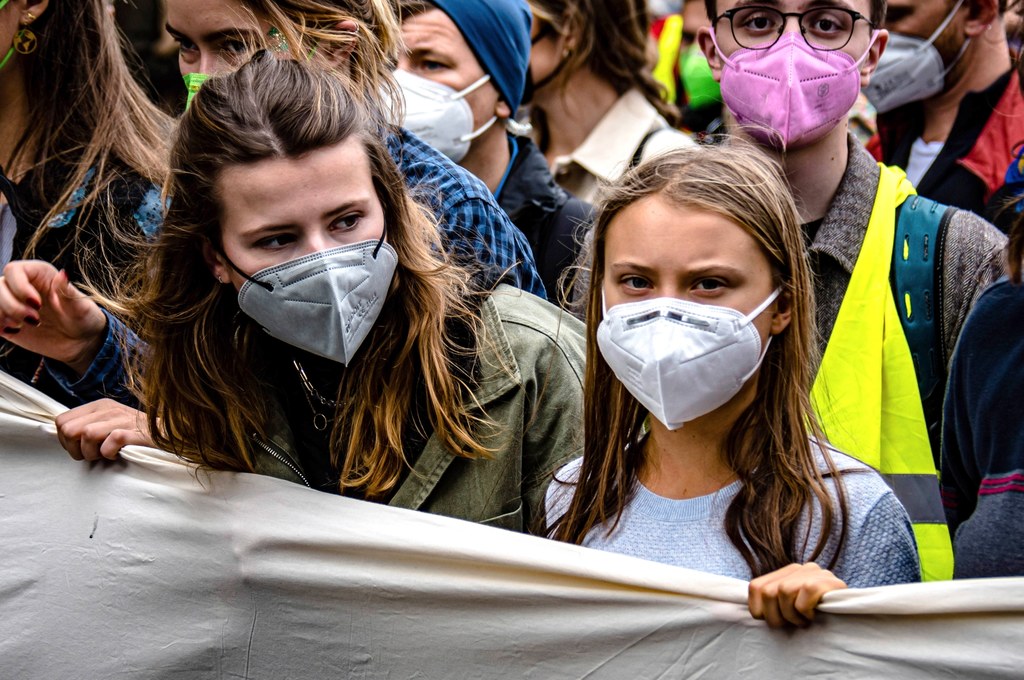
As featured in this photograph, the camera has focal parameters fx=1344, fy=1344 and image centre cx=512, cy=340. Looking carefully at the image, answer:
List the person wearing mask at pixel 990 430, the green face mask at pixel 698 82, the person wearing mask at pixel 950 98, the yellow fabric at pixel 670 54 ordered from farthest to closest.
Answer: the yellow fabric at pixel 670 54 → the green face mask at pixel 698 82 → the person wearing mask at pixel 950 98 → the person wearing mask at pixel 990 430

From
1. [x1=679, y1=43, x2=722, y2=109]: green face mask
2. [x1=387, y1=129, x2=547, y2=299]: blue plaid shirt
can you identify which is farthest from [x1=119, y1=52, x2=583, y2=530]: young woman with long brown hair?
[x1=679, y1=43, x2=722, y2=109]: green face mask

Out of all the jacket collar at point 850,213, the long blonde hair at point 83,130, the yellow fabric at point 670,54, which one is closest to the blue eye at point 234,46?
the long blonde hair at point 83,130

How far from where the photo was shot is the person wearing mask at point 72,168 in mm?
3039

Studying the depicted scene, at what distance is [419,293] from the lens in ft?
8.80

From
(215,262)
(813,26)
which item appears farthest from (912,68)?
(215,262)

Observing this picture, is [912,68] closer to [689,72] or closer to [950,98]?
[950,98]

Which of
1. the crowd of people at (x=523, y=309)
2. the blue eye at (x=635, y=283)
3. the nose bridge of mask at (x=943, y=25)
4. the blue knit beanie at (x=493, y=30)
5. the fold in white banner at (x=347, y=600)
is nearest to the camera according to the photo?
the fold in white banner at (x=347, y=600)

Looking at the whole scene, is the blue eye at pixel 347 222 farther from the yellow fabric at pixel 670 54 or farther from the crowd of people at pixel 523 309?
the yellow fabric at pixel 670 54

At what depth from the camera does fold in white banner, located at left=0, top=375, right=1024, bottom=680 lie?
77.8 inches

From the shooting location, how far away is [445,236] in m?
2.92

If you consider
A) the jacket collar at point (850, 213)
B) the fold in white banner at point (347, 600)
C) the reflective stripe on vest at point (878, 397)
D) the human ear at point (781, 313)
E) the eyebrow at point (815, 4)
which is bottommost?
the fold in white banner at point (347, 600)

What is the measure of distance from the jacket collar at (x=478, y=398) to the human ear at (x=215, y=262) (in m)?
0.53

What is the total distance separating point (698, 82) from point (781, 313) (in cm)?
376

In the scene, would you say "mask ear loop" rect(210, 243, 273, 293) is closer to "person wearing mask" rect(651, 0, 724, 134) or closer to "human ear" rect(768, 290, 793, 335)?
"human ear" rect(768, 290, 793, 335)
